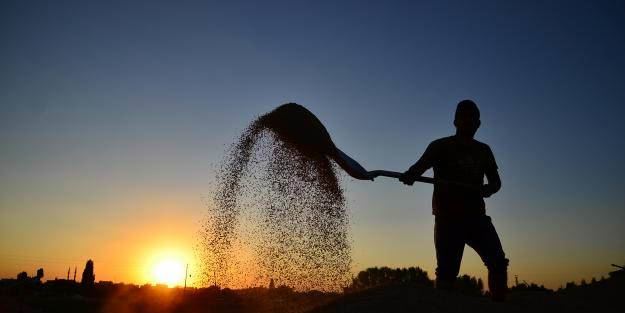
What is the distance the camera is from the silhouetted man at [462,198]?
14.4 ft

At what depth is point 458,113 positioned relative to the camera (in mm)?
4805

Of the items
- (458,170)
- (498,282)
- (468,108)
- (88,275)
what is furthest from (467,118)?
(88,275)

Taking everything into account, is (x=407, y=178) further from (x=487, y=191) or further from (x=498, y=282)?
(x=498, y=282)

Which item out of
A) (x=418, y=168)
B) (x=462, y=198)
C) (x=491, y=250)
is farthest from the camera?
(x=418, y=168)

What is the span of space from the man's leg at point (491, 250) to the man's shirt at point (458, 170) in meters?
0.13

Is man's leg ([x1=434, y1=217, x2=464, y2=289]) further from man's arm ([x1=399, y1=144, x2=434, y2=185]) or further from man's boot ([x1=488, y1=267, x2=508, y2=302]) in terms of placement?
man's arm ([x1=399, y1=144, x2=434, y2=185])

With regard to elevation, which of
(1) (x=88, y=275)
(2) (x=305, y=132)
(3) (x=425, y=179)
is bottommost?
(1) (x=88, y=275)

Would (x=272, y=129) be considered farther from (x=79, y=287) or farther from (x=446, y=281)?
(x=79, y=287)

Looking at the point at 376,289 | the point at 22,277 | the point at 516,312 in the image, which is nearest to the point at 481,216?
the point at 516,312

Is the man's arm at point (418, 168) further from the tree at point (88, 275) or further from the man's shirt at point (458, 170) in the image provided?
the tree at point (88, 275)

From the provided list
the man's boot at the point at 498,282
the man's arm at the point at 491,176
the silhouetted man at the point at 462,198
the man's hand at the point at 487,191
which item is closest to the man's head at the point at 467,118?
the silhouetted man at the point at 462,198

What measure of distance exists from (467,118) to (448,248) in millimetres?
1295

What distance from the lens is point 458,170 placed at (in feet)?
15.2

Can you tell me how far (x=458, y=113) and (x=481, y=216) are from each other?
1049mm
